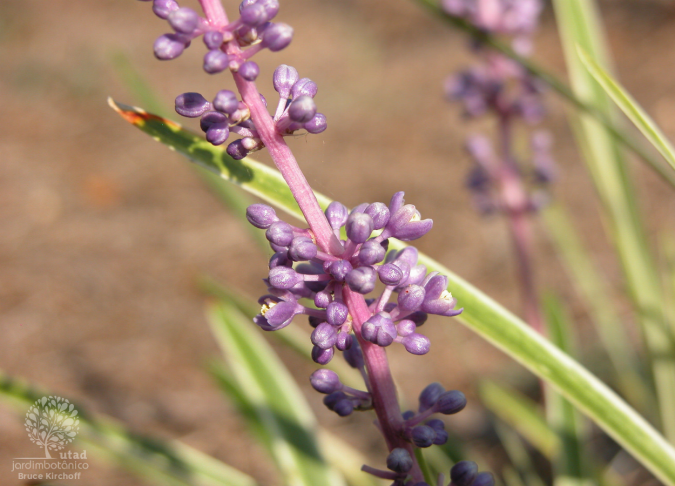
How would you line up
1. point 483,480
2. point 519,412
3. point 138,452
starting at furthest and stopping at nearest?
point 519,412
point 138,452
point 483,480

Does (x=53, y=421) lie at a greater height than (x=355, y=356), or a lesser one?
lesser

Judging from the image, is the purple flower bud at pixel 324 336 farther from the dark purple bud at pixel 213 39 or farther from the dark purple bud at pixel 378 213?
the dark purple bud at pixel 213 39

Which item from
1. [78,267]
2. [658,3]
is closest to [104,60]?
[78,267]

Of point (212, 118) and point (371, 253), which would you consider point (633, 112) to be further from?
point (212, 118)

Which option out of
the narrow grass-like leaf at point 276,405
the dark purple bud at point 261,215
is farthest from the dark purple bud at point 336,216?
the narrow grass-like leaf at point 276,405

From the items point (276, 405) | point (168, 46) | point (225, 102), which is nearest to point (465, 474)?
point (225, 102)

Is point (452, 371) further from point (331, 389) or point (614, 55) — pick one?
point (614, 55)

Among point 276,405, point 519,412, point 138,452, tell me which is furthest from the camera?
point 519,412
